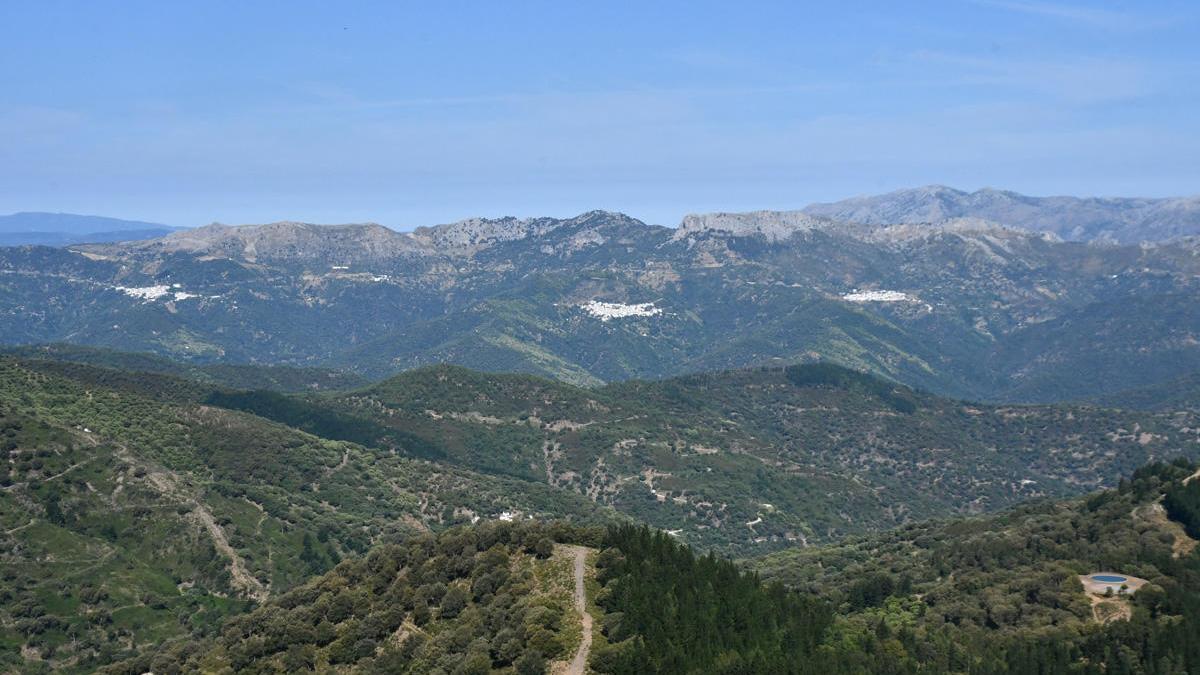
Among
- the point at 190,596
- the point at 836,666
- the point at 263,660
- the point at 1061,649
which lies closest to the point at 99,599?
the point at 190,596

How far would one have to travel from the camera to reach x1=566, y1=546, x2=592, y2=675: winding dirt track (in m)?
104

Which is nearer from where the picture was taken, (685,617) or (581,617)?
(685,617)

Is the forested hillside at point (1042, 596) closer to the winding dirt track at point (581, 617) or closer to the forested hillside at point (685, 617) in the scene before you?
the forested hillside at point (685, 617)

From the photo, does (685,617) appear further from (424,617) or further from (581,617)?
(424,617)

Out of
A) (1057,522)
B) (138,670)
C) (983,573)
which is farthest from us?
(1057,522)

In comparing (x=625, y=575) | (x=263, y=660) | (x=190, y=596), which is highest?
(x=625, y=575)

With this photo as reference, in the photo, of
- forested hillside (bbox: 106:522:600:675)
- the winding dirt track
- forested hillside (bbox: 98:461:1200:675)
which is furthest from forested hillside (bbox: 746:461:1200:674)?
forested hillside (bbox: 106:522:600:675)

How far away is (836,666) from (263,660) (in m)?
59.3

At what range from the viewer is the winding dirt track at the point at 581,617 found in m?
104

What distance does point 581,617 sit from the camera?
375 feet

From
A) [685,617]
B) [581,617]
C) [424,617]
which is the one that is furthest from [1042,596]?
[424,617]

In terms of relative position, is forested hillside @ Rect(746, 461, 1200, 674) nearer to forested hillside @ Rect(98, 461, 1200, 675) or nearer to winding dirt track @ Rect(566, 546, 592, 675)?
forested hillside @ Rect(98, 461, 1200, 675)

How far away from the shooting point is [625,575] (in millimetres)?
123562

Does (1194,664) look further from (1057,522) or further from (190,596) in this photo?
(190,596)
